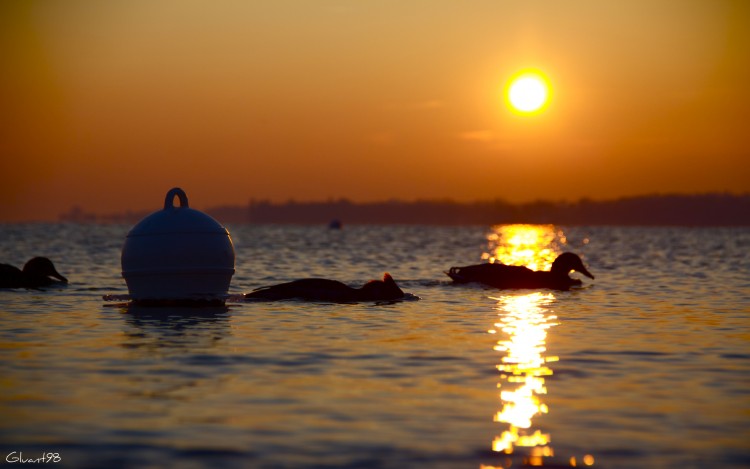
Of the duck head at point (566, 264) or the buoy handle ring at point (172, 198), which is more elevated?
the buoy handle ring at point (172, 198)

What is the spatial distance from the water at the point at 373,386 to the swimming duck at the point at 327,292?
0.98 metres

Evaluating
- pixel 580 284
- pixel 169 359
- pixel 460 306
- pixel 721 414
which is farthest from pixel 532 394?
pixel 580 284

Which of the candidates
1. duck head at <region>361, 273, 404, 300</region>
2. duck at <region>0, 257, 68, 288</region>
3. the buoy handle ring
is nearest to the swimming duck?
duck head at <region>361, 273, 404, 300</region>

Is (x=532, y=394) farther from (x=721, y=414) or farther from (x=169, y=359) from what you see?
(x=169, y=359)

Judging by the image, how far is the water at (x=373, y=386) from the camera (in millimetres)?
9062

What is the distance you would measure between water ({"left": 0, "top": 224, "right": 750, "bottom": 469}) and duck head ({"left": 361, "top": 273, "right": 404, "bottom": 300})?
989 millimetres

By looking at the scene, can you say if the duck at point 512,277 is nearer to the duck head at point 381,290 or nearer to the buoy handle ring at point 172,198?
the duck head at point 381,290

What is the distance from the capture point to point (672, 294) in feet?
90.2

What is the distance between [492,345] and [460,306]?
22.4 ft

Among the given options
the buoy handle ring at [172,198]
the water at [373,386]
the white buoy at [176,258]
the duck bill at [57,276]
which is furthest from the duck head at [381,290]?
the duck bill at [57,276]

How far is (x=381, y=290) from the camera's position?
78.2 feet

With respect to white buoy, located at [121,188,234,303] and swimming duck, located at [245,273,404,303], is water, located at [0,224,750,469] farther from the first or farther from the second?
swimming duck, located at [245,273,404,303]

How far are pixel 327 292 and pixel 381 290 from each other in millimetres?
1294

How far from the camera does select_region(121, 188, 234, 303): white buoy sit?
21094 mm
